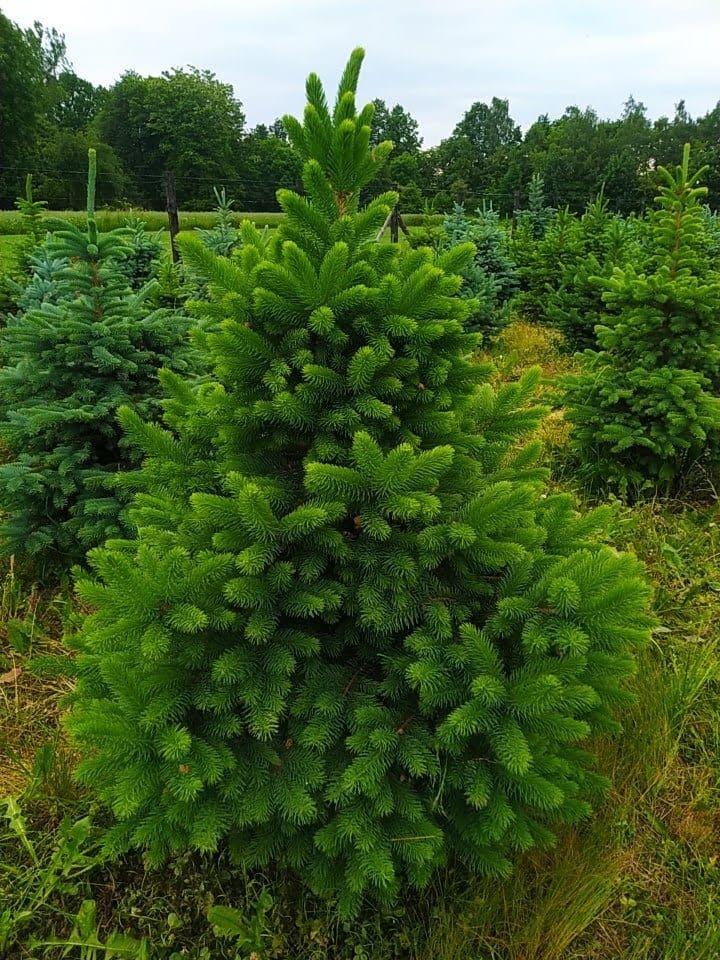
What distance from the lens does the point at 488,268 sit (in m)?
9.58

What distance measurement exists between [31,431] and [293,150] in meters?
1.99

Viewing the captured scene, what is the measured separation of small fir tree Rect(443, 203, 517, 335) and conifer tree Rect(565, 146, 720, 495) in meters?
3.82

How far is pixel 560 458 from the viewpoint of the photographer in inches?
183

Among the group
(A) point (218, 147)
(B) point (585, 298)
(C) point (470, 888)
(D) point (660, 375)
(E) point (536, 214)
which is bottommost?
(C) point (470, 888)

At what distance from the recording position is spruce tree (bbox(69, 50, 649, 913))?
1.50 metres

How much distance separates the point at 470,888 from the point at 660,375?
3338 millimetres

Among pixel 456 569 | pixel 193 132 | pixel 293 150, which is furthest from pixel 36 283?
pixel 193 132

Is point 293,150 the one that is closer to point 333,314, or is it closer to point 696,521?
point 333,314

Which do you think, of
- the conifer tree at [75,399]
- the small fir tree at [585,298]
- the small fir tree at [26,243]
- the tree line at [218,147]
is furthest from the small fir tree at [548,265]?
the tree line at [218,147]

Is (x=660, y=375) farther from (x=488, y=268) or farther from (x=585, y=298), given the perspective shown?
(x=488, y=268)

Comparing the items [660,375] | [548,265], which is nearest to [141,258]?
[660,375]

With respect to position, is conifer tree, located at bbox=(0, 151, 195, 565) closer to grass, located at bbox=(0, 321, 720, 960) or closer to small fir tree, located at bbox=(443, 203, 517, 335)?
grass, located at bbox=(0, 321, 720, 960)

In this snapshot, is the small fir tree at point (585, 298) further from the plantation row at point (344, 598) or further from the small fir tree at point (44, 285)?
the plantation row at point (344, 598)

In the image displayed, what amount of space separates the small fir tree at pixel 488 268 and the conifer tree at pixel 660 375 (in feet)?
12.5
